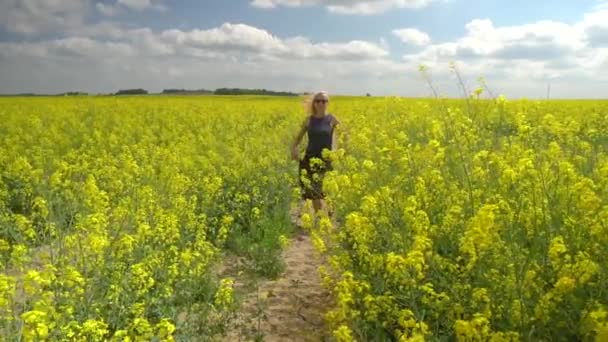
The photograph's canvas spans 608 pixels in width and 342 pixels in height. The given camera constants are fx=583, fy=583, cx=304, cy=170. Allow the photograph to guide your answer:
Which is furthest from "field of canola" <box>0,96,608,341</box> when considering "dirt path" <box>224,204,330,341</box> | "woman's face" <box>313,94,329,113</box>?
"woman's face" <box>313,94,329,113</box>

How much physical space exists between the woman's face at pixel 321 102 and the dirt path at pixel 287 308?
81.1 inches

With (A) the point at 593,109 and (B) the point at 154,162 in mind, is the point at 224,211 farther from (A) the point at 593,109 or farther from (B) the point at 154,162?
(A) the point at 593,109

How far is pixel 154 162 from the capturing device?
340 inches

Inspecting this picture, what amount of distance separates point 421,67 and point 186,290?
9.96 ft

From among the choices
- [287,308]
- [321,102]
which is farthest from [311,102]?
[287,308]

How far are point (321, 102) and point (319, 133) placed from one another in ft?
1.28

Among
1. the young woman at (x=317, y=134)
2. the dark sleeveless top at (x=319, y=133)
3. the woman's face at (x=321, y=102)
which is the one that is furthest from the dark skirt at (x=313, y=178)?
the woman's face at (x=321, y=102)

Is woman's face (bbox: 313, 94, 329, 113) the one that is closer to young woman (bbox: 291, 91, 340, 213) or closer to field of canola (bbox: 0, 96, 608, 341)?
young woman (bbox: 291, 91, 340, 213)

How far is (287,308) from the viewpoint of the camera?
4883 mm

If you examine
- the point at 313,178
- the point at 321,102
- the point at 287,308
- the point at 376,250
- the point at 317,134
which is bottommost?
the point at 287,308

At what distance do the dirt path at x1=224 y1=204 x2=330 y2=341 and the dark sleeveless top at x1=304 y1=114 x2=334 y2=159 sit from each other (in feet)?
5.71

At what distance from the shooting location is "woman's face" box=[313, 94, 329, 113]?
7.22m

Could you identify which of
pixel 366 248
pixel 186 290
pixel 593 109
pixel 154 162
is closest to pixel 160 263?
pixel 186 290

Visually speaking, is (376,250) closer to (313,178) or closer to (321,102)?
(313,178)
